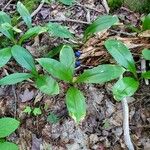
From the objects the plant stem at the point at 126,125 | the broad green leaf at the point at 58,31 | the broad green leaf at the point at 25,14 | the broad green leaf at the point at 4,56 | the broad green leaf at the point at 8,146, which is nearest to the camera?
the plant stem at the point at 126,125

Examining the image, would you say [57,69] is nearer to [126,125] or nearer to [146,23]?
[126,125]

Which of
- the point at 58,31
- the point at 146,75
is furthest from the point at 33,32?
the point at 146,75

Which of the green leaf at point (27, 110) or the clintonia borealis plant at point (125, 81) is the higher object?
the clintonia borealis plant at point (125, 81)

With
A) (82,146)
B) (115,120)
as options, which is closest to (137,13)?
(115,120)

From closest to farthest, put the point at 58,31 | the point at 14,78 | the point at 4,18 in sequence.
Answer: the point at 14,78 < the point at 58,31 < the point at 4,18

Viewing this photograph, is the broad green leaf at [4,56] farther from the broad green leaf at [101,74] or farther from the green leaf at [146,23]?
the green leaf at [146,23]

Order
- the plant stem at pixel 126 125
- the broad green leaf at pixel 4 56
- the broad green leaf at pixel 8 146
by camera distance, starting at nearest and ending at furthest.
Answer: the plant stem at pixel 126 125, the broad green leaf at pixel 8 146, the broad green leaf at pixel 4 56

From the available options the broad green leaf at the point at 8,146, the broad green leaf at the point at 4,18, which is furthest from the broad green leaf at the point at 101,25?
the broad green leaf at the point at 8,146
